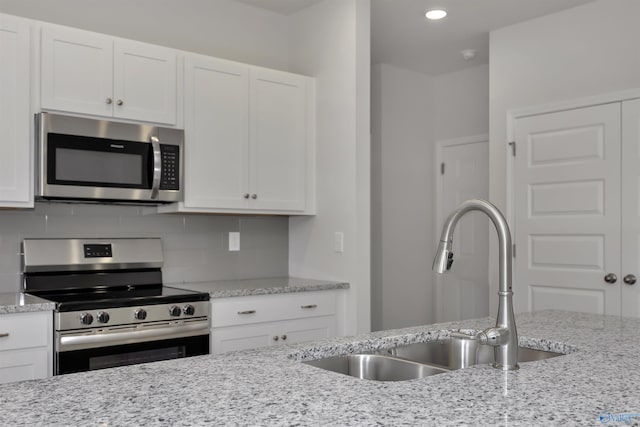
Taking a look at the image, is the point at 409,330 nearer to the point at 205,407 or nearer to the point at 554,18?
the point at 205,407

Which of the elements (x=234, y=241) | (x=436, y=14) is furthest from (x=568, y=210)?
(x=234, y=241)

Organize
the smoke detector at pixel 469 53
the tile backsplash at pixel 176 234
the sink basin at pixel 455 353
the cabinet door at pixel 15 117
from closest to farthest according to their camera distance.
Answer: the sink basin at pixel 455 353 < the cabinet door at pixel 15 117 < the tile backsplash at pixel 176 234 < the smoke detector at pixel 469 53

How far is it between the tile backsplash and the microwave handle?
35cm

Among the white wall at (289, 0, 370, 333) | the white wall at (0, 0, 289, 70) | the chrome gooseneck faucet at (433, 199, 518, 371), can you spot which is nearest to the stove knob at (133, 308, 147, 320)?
the white wall at (289, 0, 370, 333)

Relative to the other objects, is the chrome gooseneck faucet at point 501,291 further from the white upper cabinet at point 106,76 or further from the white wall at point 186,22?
the white wall at point 186,22

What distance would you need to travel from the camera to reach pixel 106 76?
3.08m

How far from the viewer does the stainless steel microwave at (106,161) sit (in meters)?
2.88

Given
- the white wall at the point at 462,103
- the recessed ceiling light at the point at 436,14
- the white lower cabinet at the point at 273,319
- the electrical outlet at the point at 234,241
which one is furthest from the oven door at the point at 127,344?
the white wall at the point at 462,103

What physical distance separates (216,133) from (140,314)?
1.15 meters

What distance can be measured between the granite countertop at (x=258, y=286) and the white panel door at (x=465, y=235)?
198cm

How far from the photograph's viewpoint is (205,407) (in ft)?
3.59

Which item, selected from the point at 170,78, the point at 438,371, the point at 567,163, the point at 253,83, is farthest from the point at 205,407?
the point at 567,163

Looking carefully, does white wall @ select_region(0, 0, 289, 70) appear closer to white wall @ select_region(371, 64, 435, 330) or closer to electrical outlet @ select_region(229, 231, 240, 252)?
electrical outlet @ select_region(229, 231, 240, 252)

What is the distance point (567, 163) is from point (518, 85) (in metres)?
0.66
